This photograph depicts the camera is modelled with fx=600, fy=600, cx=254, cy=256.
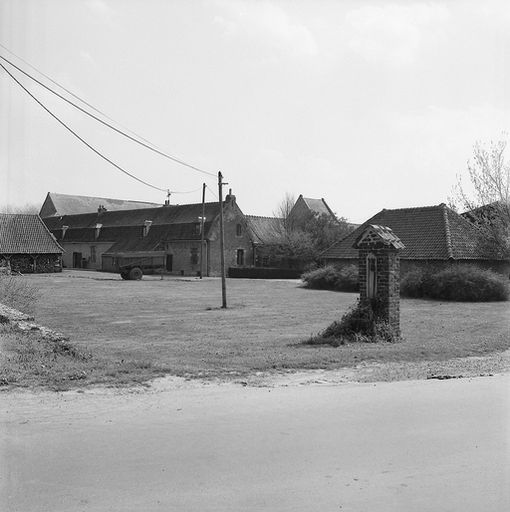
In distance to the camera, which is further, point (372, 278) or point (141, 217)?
point (141, 217)

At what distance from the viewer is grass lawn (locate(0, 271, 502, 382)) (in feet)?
33.1

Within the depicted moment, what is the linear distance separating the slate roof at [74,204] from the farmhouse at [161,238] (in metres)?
10.8

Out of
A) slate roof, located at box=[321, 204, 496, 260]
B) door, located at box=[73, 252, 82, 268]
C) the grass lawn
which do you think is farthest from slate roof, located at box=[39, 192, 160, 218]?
the grass lawn

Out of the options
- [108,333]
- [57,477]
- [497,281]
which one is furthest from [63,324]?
[497,281]

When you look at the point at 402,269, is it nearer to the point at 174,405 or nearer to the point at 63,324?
the point at 63,324

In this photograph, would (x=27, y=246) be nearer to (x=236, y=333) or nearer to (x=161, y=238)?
(x=161, y=238)

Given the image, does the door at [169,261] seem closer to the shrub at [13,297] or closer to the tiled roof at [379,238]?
the shrub at [13,297]

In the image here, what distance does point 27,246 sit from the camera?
56.2 metres

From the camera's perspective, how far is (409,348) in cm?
1211

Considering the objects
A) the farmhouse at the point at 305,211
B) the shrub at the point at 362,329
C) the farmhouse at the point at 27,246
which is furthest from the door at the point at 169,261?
the shrub at the point at 362,329

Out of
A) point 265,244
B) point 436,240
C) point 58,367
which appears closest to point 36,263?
point 265,244

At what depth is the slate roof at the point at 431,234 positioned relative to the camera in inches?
1359

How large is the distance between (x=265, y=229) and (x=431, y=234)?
3040 centimetres

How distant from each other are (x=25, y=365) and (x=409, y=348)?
23.8 ft
